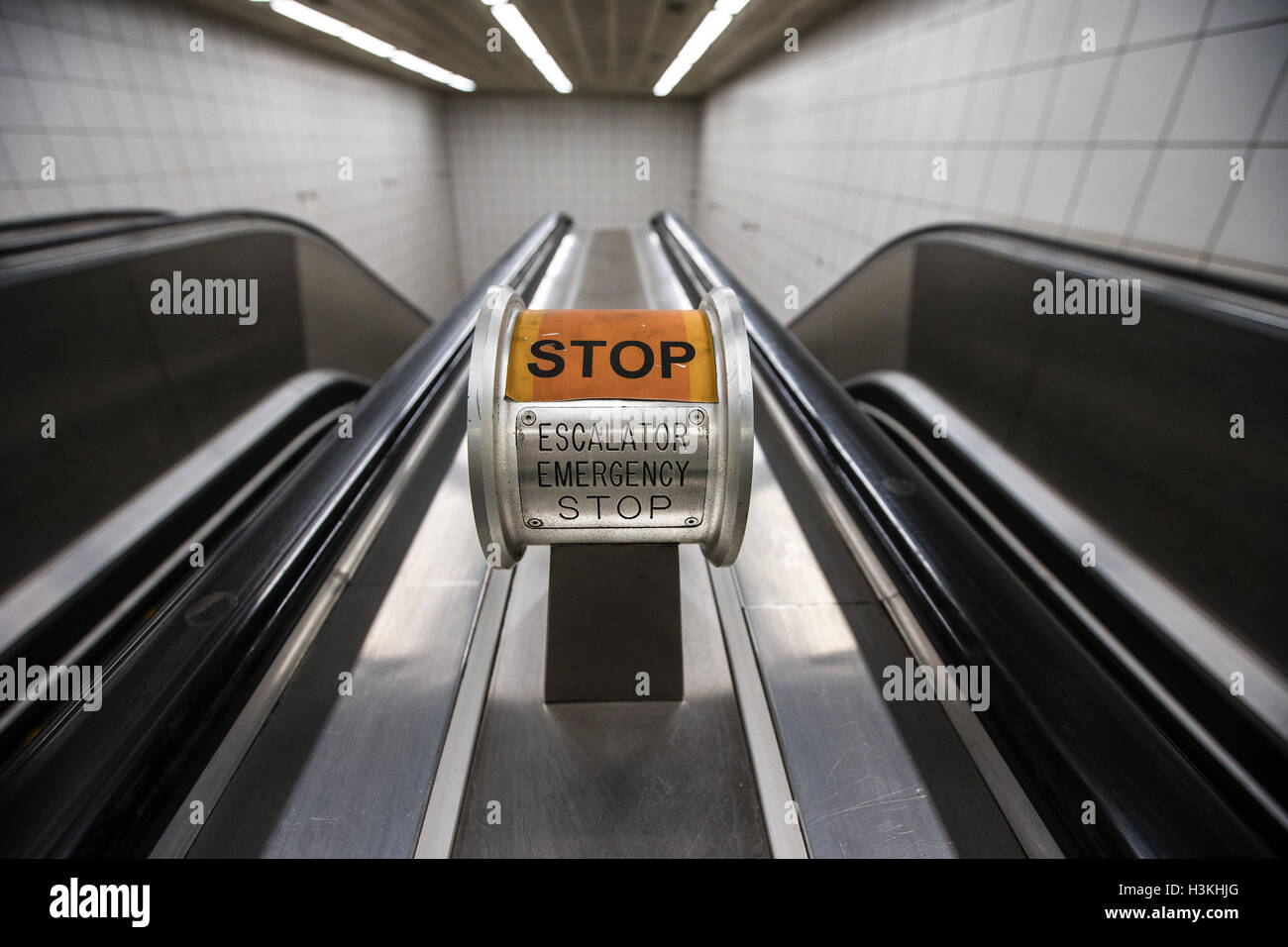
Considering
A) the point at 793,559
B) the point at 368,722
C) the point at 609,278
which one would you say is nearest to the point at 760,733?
the point at 793,559

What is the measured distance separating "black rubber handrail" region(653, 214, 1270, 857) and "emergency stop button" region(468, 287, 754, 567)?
50cm

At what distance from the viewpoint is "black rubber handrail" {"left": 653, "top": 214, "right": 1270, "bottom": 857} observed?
0.72 metres

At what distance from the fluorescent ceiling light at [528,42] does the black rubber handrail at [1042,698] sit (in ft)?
19.3

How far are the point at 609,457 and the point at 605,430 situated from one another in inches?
1.4

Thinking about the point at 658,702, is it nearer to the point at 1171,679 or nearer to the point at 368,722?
the point at 368,722

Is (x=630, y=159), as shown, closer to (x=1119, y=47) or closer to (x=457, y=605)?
(x=1119, y=47)

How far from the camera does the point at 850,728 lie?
44.1 inches

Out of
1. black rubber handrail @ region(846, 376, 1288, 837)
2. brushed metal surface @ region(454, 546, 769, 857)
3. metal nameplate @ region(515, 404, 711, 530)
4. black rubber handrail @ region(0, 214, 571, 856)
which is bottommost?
black rubber handrail @ region(846, 376, 1288, 837)

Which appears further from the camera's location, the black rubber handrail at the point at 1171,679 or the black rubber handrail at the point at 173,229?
the black rubber handrail at the point at 173,229

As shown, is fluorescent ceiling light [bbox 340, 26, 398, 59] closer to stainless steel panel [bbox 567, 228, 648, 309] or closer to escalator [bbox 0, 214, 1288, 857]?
stainless steel panel [bbox 567, 228, 648, 309]

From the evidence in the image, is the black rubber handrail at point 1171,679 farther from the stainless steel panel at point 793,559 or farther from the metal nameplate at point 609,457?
the metal nameplate at point 609,457

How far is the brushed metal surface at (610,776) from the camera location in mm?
949

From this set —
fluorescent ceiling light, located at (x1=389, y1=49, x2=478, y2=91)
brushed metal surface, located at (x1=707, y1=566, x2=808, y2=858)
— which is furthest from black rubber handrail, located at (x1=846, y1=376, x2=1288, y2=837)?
fluorescent ceiling light, located at (x1=389, y1=49, x2=478, y2=91)

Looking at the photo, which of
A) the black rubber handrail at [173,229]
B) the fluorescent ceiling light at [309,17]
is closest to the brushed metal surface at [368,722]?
the black rubber handrail at [173,229]
